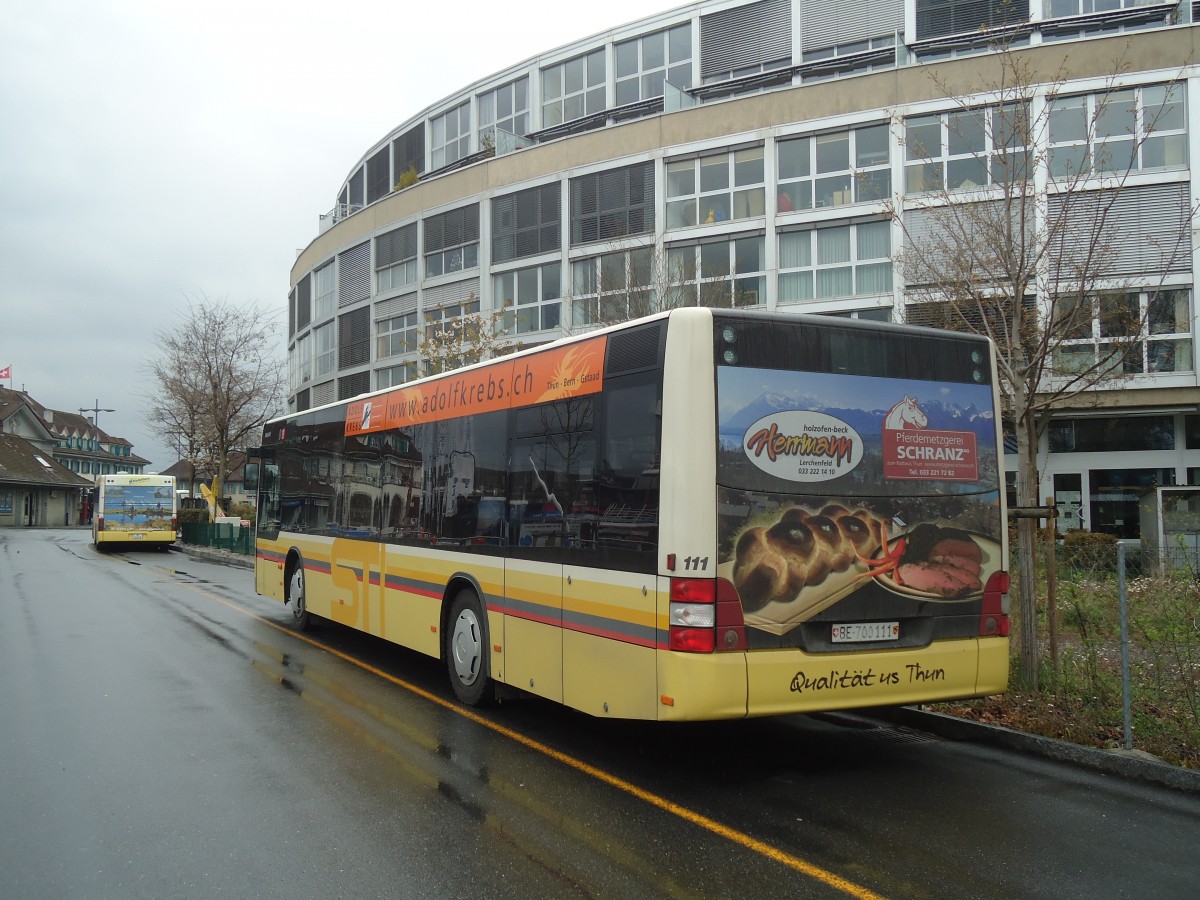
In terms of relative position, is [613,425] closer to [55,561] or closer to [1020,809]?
[1020,809]

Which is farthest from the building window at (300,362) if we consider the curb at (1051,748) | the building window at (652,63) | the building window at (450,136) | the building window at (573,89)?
the curb at (1051,748)

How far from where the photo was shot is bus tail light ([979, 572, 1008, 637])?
21.4ft

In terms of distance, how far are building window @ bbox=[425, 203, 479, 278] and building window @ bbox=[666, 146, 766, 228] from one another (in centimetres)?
858

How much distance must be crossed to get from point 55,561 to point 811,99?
86.1 feet

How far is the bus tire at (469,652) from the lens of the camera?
26.6ft

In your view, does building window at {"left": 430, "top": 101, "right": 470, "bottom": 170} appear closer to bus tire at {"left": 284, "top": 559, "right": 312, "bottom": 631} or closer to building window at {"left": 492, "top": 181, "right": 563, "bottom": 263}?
building window at {"left": 492, "top": 181, "right": 563, "bottom": 263}

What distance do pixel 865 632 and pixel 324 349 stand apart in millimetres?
41808

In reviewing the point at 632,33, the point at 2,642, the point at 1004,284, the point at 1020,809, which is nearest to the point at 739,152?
the point at 632,33

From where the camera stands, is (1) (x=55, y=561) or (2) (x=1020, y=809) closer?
(2) (x=1020, y=809)

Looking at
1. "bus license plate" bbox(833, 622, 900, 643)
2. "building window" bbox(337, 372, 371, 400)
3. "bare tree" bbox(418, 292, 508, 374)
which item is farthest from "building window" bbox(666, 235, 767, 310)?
"building window" bbox(337, 372, 371, 400)

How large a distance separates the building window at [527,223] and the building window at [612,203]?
0.79 meters

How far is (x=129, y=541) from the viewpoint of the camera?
3684 cm

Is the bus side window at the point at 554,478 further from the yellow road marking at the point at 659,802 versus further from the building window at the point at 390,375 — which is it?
the building window at the point at 390,375

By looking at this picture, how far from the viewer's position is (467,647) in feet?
27.6
